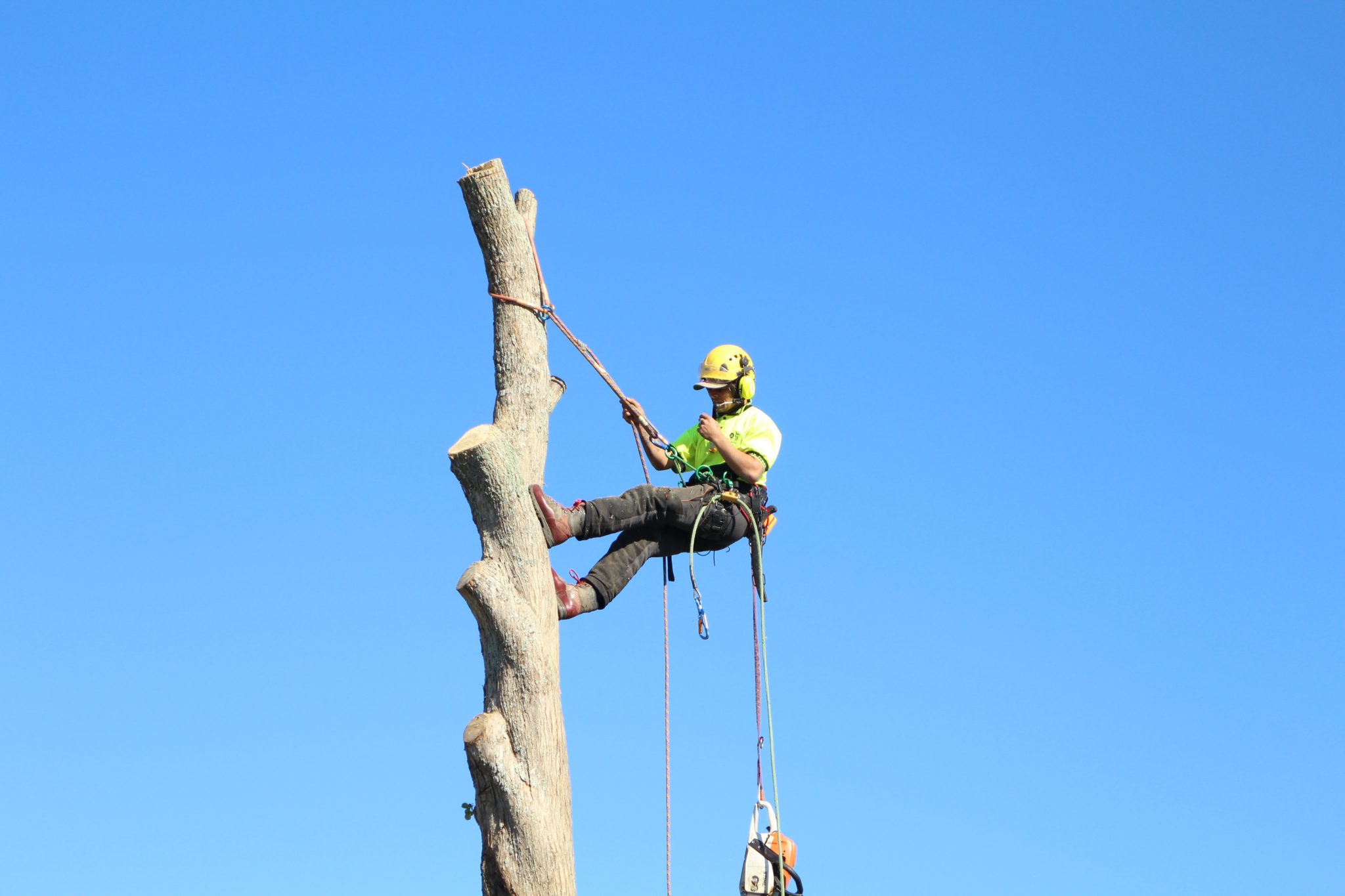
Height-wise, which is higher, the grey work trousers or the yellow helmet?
the yellow helmet

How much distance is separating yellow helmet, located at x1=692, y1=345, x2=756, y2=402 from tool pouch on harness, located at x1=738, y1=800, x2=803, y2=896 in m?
2.72

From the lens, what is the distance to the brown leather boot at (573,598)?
29.0ft

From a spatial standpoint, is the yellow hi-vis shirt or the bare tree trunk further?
the yellow hi-vis shirt

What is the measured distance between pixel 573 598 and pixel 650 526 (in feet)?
2.68

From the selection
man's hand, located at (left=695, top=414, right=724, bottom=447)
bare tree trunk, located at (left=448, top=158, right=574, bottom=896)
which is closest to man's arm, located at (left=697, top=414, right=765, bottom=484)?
man's hand, located at (left=695, top=414, right=724, bottom=447)

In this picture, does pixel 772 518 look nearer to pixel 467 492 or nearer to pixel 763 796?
pixel 763 796

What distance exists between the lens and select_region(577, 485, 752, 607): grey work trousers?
9.16 metres

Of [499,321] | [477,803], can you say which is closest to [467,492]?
[499,321]

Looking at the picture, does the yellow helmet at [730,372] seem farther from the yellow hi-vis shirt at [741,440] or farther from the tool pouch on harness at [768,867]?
the tool pouch on harness at [768,867]

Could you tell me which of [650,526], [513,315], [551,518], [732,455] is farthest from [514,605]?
[732,455]

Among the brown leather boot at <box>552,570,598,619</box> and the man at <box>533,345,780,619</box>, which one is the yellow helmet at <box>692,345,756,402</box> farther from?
the brown leather boot at <box>552,570,598,619</box>

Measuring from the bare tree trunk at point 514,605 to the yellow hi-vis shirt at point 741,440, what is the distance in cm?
145

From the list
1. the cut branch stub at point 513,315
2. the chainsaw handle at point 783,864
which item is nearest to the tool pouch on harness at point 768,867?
the chainsaw handle at point 783,864

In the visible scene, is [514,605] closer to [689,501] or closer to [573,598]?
[573,598]
